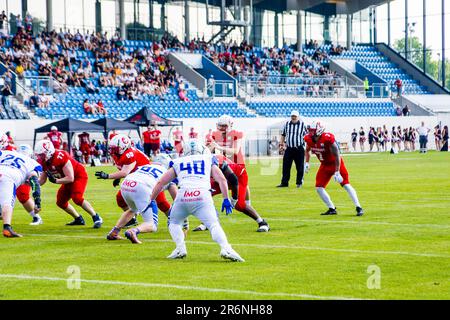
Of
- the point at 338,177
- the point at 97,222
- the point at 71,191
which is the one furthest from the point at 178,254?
the point at 338,177

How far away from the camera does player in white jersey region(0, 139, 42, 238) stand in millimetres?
13711

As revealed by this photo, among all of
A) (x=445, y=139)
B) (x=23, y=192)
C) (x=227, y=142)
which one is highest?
(x=227, y=142)

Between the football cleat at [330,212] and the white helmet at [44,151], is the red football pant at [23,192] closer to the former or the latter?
the white helmet at [44,151]

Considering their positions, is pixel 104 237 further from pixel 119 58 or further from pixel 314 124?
pixel 119 58

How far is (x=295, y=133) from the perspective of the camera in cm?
2442

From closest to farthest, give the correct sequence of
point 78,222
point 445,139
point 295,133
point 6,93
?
point 78,222, point 295,133, point 6,93, point 445,139

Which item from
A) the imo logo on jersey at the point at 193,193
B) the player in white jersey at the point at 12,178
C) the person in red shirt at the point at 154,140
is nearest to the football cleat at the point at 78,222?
the player in white jersey at the point at 12,178

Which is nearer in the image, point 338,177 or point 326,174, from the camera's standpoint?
point 338,177

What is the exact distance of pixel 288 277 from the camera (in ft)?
31.8

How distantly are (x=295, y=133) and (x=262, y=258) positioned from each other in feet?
44.2

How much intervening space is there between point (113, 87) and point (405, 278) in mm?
36039

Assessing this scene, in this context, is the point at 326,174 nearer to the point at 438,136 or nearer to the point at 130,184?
the point at 130,184

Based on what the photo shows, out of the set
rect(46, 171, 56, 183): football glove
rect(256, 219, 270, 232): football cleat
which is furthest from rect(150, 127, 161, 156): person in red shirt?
A: rect(256, 219, 270, 232): football cleat

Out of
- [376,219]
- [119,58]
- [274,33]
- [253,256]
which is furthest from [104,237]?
[274,33]
